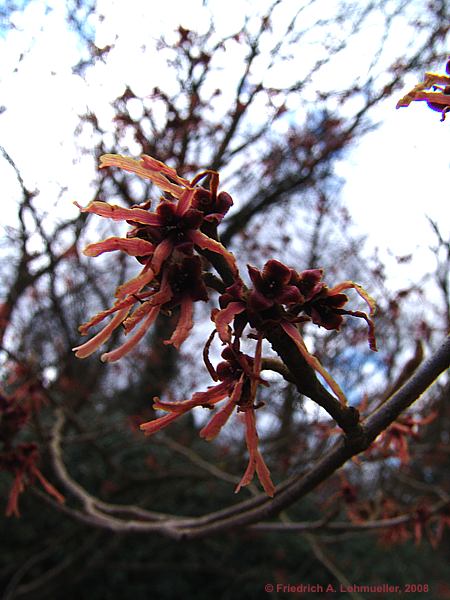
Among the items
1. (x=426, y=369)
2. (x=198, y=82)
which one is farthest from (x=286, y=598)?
(x=198, y=82)

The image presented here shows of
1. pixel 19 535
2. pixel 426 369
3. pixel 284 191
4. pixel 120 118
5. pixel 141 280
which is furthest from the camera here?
pixel 284 191

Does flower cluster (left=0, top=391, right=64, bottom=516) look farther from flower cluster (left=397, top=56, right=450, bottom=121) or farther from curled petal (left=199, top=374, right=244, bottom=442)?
flower cluster (left=397, top=56, right=450, bottom=121)

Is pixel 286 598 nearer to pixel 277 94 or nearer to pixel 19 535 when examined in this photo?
pixel 19 535

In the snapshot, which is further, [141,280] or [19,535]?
[19,535]

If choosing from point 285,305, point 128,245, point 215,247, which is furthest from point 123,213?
point 285,305

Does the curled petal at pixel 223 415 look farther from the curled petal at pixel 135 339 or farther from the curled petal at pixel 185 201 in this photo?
the curled petal at pixel 185 201

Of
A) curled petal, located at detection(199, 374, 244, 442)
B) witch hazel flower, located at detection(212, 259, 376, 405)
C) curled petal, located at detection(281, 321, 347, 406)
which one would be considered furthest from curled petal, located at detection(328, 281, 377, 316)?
curled petal, located at detection(199, 374, 244, 442)

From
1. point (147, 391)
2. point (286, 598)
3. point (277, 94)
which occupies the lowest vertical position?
point (286, 598)

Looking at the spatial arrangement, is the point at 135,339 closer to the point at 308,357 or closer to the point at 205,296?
the point at 205,296
